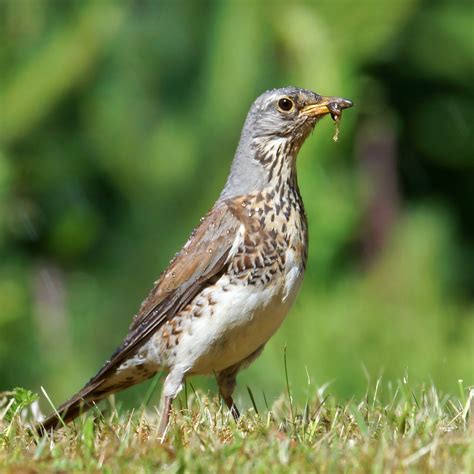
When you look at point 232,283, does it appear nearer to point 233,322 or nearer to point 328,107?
point 233,322

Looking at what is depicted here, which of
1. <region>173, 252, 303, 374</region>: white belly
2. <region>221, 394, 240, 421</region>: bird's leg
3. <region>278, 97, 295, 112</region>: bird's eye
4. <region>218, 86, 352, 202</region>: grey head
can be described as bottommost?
<region>221, 394, 240, 421</region>: bird's leg

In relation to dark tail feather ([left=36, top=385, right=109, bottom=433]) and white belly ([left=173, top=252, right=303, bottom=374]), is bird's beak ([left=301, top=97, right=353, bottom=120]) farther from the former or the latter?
dark tail feather ([left=36, top=385, right=109, bottom=433])

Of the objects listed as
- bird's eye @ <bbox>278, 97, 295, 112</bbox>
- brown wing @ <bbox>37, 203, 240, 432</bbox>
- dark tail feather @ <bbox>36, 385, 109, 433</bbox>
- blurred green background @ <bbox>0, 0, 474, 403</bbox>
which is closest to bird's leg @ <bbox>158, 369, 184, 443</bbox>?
brown wing @ <bbox>37, 203, 240, 432</bbox>

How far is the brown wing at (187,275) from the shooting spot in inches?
192

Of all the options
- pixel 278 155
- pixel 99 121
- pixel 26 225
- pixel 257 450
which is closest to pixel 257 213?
pixel 278 155

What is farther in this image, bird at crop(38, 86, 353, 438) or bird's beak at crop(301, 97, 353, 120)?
bird's beak at crop(301, 97, 353, 120)

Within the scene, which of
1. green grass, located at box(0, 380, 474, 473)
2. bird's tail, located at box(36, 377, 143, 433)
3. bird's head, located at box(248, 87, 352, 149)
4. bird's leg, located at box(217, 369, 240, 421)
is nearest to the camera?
green grass, located at box(0, 380, 474, 473)

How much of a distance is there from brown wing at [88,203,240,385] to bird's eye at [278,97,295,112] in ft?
1.64

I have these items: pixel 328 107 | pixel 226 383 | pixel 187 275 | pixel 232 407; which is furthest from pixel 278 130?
pixel 232 407

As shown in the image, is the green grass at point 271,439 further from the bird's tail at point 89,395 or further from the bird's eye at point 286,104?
the bird's eye at point 286,104

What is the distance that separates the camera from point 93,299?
8008mm

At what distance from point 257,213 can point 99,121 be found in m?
3.15

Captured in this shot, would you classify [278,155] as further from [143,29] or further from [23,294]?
[143,29]

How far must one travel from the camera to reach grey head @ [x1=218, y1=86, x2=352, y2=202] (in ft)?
17.0
